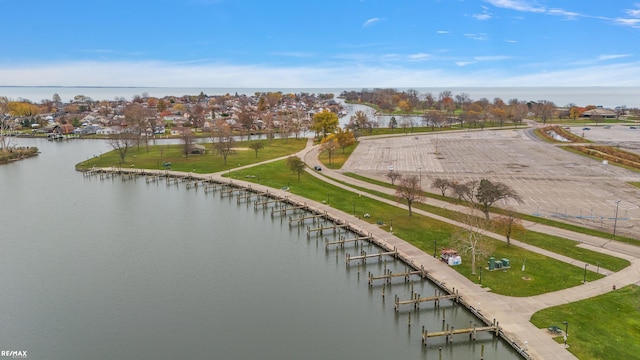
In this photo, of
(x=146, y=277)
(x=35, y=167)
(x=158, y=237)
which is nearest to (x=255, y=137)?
(x=35, y=167)

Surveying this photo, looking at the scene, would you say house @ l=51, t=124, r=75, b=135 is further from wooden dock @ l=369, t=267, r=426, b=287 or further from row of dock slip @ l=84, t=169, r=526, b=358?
wooden dock @ l=369, t=267, r=426, b=287

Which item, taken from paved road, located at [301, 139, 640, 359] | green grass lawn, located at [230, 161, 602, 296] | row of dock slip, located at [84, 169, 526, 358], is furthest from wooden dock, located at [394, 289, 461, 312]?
green grass lawn, located at [230, 161, 602, 296]

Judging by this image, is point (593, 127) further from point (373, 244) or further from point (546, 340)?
point (546, 340)

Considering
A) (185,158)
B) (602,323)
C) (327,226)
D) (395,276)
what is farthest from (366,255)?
(185,158)

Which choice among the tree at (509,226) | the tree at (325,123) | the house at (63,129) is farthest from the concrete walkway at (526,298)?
the house at (63,129)

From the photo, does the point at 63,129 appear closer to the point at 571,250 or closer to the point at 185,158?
the point at 185,158
